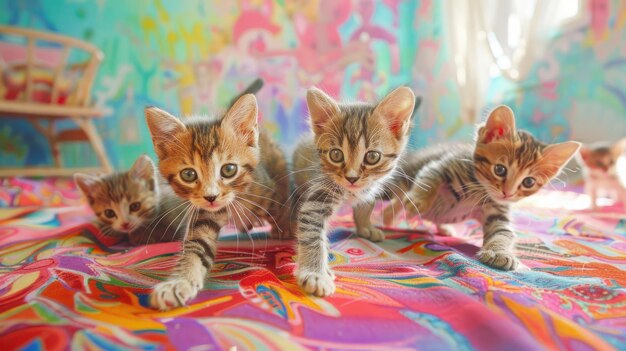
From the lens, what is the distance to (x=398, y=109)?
1149 mm

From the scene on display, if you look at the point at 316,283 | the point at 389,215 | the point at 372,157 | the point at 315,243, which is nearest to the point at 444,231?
the point at 389,215

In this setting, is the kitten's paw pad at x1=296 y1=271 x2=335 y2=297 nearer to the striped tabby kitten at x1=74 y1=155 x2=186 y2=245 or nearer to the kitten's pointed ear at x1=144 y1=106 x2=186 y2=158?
the kitten's pointed ear at x1=144 y1=106 x2=186 y2=158

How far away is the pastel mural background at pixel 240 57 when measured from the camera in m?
3.19

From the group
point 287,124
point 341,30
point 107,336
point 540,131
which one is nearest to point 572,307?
point 107,336

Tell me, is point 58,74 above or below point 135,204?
above

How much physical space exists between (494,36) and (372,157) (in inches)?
86.0

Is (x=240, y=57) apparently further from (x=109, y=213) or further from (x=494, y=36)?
(x=109, y=213)

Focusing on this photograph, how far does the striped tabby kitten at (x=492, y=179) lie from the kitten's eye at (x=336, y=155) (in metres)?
0.29

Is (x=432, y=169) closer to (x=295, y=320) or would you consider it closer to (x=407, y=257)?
(x=407, y=257)

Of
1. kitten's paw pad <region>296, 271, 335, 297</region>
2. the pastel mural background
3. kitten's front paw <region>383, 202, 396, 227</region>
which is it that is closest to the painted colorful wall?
the pastel mural background

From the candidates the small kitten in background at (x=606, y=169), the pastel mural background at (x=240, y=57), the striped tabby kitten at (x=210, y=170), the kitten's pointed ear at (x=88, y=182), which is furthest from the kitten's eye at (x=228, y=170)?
the pastel mural background at (x=240, y=57)

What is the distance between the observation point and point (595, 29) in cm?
225

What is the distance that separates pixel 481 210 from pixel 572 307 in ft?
2.02

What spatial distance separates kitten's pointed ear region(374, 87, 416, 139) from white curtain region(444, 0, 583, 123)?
1.87 meters
